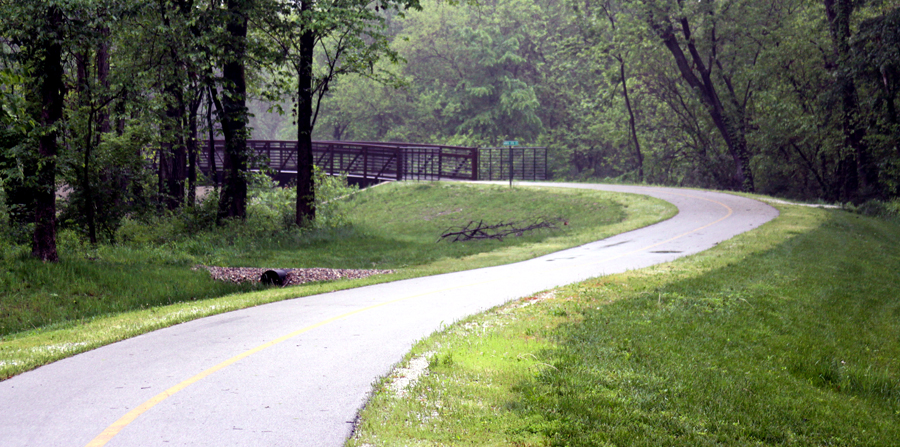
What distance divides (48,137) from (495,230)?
16118mm

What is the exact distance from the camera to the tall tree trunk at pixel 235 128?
687 inches

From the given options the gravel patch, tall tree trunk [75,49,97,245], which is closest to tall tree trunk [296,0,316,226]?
the gravel patch

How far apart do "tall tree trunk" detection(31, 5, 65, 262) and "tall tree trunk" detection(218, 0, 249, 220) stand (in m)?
5.25

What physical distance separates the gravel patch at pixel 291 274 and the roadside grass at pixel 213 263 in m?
0.32

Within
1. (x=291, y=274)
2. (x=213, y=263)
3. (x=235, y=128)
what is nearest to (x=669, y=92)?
(x=235, y=128)

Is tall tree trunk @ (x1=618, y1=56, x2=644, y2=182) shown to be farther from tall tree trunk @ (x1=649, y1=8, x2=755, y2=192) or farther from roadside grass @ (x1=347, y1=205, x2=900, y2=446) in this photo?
roadside grass @ (x1=347, y1=205, x2=900, y2=446)

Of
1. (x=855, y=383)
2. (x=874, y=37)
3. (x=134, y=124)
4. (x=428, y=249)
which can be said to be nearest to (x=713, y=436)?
Answer: (x=855, y=383)

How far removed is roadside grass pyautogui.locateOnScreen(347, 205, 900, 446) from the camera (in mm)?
4871

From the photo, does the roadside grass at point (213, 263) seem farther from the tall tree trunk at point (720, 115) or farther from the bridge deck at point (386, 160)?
the tall tree trunk at point (720, 115)

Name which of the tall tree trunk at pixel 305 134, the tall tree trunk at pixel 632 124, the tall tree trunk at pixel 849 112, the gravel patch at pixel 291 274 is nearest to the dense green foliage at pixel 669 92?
the tall tree trunk at pixel 849 112

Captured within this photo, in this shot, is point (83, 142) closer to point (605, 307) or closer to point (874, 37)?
point (605, 307)

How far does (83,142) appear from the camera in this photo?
1535cm

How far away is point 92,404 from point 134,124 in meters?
13.7

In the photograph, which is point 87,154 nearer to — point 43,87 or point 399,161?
point 43,87
